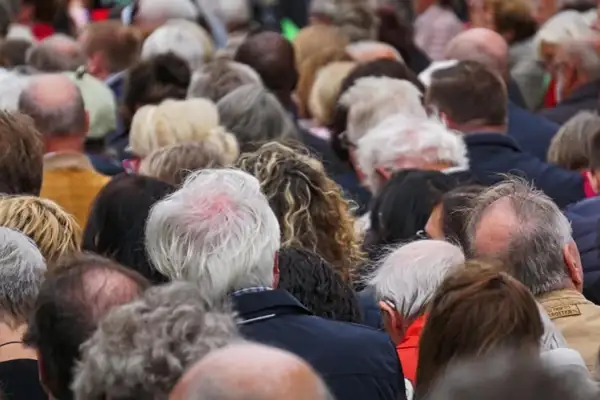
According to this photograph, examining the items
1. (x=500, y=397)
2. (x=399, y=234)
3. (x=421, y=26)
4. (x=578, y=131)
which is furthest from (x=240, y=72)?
(x=500, y=397)

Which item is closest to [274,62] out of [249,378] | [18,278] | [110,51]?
[110,51]

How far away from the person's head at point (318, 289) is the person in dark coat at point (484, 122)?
98.8 inches

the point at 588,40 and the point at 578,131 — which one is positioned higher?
the point at 578,131

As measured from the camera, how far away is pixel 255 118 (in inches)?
273

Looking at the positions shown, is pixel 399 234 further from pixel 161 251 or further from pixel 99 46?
pixel 99 46

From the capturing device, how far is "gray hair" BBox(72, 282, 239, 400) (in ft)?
9.97

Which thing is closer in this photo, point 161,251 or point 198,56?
point 161,251

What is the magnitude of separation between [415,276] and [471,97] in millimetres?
3137

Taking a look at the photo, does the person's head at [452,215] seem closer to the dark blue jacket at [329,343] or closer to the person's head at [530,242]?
the person's head at [530,242]

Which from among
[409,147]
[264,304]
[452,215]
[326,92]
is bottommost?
[326,92]

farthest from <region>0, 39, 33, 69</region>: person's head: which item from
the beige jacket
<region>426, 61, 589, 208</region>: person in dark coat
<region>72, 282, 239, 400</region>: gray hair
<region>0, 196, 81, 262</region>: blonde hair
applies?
<region>72, 282, 239, 400</region>: gray hair

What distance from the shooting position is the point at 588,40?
9.51 m

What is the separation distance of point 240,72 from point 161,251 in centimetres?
426

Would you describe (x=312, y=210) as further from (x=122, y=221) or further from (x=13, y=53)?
(x=13, y=53)
